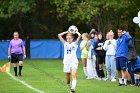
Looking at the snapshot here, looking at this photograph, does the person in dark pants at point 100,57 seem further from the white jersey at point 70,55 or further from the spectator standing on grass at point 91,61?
the white jersey at point 70,55

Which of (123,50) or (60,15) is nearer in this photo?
(123,50)

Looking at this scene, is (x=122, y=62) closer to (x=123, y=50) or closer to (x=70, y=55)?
(x=123, y=50)

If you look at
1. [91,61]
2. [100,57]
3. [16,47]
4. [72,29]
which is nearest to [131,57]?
[100,57]

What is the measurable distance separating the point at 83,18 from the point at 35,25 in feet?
33.7

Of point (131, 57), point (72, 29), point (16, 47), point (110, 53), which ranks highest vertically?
point (72, 29)

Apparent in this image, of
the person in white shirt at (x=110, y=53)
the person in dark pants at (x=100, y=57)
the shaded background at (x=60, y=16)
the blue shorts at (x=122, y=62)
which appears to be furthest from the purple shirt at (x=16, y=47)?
the shaded background at (x=60, y=16)

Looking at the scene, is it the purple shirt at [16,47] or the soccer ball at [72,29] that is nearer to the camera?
the soccer ball at [72,29]

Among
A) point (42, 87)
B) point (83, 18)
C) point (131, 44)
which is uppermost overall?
point (83, 18)

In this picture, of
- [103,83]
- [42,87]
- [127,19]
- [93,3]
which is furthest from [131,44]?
[127,19]

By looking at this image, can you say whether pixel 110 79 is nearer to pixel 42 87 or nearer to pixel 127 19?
pixel 42 87

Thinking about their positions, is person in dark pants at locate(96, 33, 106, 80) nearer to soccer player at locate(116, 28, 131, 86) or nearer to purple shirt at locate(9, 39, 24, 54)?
soccer player at locate(116, 28, 131, 86)

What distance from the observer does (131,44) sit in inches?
818

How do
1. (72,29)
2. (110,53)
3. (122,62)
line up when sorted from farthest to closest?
(110,53) < (122,62) < (72,29)

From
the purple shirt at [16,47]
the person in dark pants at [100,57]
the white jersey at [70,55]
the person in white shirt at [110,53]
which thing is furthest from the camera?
the purple shirt at [16,47]
